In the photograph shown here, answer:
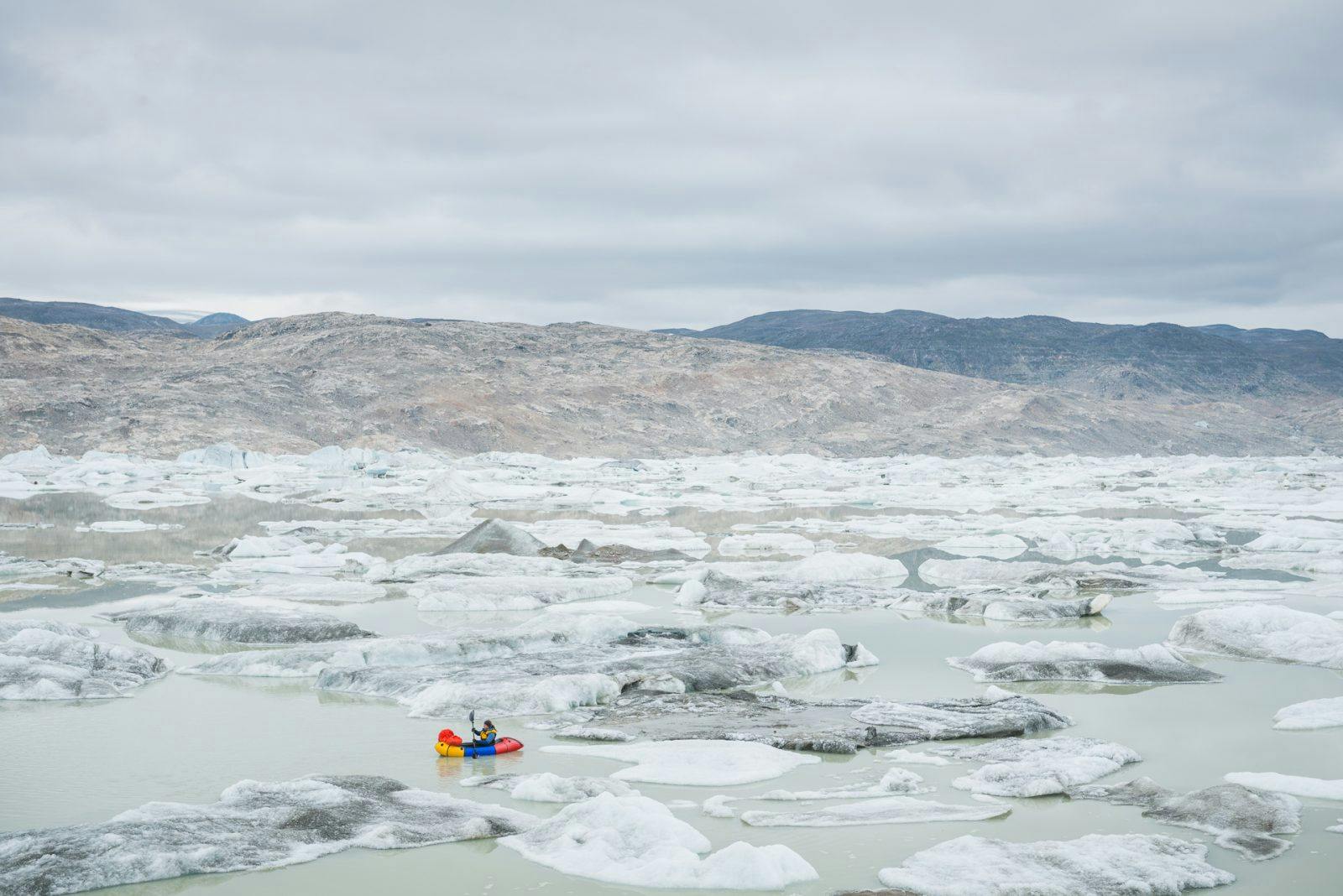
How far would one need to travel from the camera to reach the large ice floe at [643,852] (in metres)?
4.85

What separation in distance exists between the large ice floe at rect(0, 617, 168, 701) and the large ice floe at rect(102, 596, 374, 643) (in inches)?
39.3

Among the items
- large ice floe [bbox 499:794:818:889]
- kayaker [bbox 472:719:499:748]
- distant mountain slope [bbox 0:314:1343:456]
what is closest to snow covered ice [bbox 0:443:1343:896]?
large ice floe [bbox 499:794:818:889]

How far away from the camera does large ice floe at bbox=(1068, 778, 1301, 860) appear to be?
5.40 m

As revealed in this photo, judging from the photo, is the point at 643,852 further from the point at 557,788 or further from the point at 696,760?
the point at 696,760

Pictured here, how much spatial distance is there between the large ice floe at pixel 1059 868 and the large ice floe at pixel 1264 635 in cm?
541

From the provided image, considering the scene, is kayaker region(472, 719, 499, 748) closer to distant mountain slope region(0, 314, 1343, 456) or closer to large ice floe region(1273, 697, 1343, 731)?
large ice floe region(1273, 697, 1343, 731)

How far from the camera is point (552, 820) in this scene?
5516 millimetres

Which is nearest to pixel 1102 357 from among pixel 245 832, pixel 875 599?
pixel 875 599

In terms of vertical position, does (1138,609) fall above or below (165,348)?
below

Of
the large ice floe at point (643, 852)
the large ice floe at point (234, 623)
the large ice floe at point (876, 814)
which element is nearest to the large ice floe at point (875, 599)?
the large ice floe at point (234, 623)

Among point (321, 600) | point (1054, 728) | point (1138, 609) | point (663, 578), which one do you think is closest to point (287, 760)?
point (1054, 728)

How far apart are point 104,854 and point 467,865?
5.03 ft

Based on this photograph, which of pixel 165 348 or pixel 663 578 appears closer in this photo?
pixel 663 578

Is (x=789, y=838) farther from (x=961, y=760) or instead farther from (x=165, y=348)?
(x=165, y=348)
